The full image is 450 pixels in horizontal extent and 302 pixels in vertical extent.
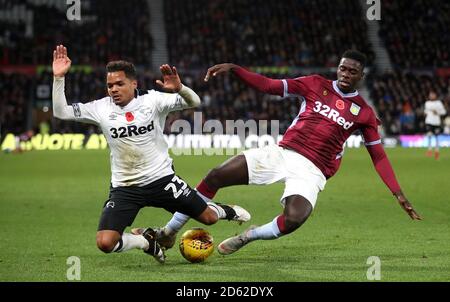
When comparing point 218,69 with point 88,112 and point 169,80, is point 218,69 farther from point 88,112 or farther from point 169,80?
point 88,112

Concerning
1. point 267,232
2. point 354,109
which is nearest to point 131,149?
point 267,232

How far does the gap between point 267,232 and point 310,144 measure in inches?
41.9

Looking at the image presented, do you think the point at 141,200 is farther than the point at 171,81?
Yes

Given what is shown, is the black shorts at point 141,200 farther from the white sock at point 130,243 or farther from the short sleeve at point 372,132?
the short sleeve at point 372,132

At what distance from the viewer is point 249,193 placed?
53.1 feet

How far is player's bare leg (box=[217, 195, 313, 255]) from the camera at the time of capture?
27.6 ft

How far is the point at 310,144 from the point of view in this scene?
29.3ft

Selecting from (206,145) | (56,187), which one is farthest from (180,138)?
(56,187)

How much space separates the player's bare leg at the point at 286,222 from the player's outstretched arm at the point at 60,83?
2233 mm

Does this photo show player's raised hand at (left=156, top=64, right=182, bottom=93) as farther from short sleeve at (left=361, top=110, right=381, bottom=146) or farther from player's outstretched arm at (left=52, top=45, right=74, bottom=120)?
short sleeve at (left=361, top=110, right=381, bottom=146)

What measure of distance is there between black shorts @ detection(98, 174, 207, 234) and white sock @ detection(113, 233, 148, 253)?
0.44 ft

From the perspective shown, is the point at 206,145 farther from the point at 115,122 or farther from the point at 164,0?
the point at 115,122

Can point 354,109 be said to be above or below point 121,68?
below

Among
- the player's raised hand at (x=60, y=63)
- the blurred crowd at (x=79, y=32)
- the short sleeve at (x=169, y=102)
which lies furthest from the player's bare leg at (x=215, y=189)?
the blurred crowd at (x=79, y=32)
